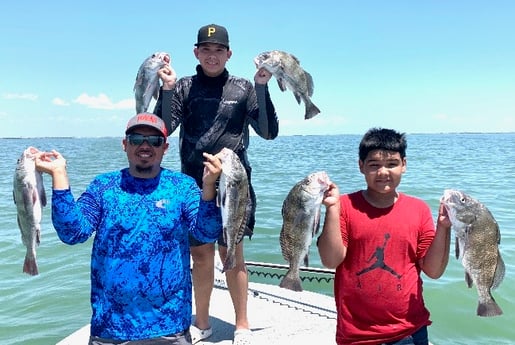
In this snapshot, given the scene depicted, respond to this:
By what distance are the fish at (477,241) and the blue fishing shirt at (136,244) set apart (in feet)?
5.13

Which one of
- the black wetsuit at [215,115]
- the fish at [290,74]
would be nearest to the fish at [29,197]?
the black wetsuit at [215,115]

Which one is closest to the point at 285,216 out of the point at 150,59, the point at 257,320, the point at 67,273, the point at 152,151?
the point at 152,151

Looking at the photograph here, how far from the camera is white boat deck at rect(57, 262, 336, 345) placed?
4719mm

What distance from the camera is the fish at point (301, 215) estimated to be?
3111 mm

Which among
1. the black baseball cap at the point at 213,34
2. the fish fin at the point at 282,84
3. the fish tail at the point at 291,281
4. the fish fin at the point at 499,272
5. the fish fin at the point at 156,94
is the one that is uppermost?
the black baseball cap at the point at 213,34

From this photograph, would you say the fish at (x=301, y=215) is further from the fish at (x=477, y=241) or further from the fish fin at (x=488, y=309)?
the fish fin at (x=488, y=309)

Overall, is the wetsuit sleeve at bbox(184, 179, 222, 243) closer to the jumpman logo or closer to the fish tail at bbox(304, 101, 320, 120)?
the jumpman logo

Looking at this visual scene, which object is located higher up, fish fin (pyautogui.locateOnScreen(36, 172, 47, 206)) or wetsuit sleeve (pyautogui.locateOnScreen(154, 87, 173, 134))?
wetsuit sleeve (pyautogui.locateOnScreen(154, 87, 173, 134))

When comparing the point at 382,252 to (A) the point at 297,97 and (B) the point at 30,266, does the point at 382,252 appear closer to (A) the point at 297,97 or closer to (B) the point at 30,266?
(A) the point at 297,97

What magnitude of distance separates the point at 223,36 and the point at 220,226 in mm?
1783

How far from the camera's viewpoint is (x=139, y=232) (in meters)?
3.04

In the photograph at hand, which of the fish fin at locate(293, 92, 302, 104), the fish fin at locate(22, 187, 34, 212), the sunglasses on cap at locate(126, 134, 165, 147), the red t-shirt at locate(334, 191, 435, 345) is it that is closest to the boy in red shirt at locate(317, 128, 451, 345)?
the red t-shirt at locate(334, 191, 435, 345)

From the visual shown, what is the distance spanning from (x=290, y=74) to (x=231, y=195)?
1.67 metres

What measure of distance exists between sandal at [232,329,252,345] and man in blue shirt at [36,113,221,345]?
1443mm
